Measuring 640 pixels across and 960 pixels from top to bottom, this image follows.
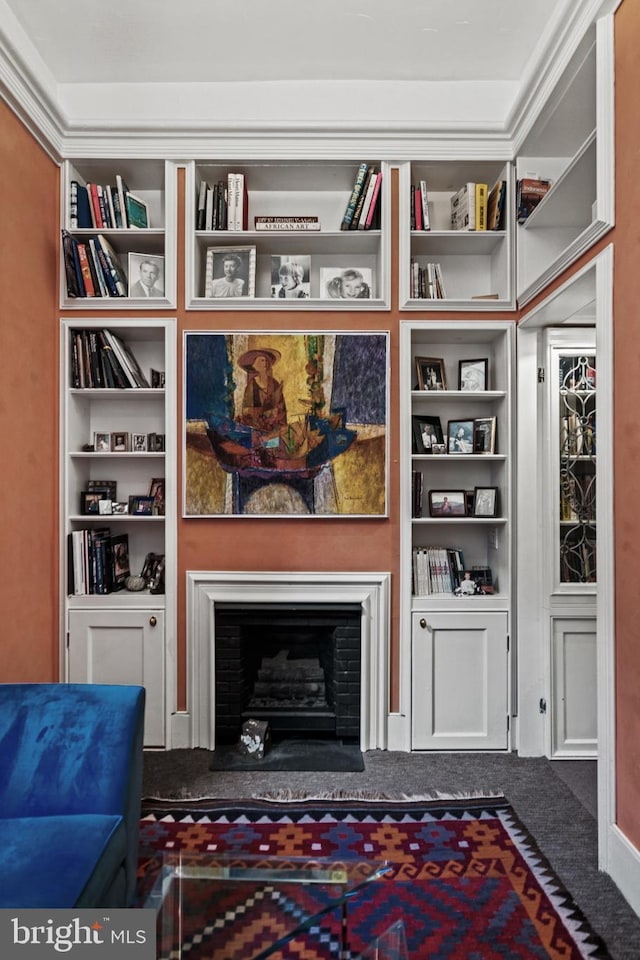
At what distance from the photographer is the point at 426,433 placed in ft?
9.97

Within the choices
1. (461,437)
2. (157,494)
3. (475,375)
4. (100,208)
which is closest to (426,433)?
(461,437)

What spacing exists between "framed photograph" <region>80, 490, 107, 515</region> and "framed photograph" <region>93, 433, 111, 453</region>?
236mm

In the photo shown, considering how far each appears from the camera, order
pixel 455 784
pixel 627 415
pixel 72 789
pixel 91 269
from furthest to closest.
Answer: pixel 91 269
pixel 455 784
pixel 627 415
pixel 72 789

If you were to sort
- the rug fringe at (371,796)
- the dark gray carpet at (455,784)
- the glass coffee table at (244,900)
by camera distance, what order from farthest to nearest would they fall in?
the rug fringe at (371,796) → the dark gray carpet at (455,784) → the glass coffee table at (244,900)

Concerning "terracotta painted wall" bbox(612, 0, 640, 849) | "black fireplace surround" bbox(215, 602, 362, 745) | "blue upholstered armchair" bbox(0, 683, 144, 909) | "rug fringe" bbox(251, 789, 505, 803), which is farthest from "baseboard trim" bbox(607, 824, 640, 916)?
"blue upholstered armchair" bbox(0, 683, 144, 909)

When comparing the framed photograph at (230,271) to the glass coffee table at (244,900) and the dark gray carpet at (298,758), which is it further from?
the glass coffee table at (244,900)

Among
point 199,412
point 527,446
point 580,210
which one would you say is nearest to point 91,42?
point 199,412

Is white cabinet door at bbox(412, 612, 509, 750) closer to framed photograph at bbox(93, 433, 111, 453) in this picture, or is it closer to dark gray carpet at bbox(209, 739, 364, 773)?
dark gray carpet at bbox(209, 739, 364, 773)

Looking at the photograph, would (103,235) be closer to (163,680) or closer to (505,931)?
(163,680)

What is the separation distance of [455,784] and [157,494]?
2.03 meters

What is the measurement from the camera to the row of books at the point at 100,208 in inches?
114

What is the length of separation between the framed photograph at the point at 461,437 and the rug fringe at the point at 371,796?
162 cm

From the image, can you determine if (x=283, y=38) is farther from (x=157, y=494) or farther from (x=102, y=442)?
(x=157, y=494)

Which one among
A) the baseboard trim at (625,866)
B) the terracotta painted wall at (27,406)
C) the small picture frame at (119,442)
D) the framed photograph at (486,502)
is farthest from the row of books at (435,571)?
the terracotta painted wall at (27,406)
